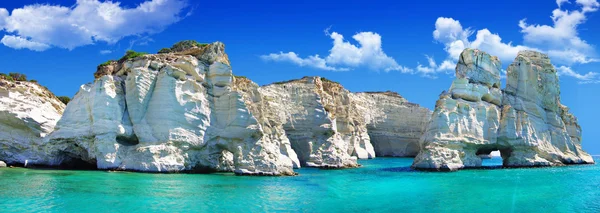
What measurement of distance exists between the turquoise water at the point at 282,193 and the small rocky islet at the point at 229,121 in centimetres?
290

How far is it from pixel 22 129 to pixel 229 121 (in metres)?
15.5

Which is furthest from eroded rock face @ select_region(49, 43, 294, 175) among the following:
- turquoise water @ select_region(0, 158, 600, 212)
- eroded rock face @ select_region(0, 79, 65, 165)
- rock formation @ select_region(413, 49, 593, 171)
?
rock formation @ select_region(413, 49, 593, 171)

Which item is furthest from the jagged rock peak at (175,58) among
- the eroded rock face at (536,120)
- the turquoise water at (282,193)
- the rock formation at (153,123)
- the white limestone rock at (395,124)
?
the white limestone rock at (395,124)

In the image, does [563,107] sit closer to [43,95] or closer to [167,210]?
[167,210]

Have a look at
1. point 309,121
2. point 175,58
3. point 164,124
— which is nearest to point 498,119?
point 309,121

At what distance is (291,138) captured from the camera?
159 ft

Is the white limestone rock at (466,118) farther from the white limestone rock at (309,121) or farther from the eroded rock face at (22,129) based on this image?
the eroded rock face at (22,129)

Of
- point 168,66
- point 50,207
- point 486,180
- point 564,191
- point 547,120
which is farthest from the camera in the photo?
point 547,120

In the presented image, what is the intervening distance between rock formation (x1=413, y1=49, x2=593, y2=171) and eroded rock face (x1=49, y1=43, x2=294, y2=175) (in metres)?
14.1

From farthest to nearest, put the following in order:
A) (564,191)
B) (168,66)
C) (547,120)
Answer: (547,120), (168,66), (564,191)

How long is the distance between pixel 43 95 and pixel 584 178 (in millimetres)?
40584

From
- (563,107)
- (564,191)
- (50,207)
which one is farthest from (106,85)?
(563,107)

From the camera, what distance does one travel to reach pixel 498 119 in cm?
4338

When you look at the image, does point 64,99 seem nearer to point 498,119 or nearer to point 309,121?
point 309,121
